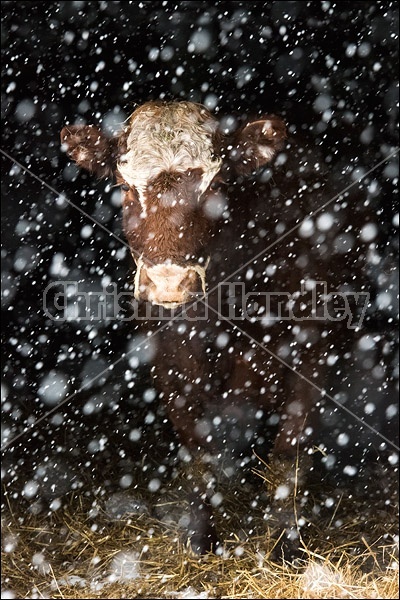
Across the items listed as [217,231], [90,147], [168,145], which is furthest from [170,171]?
[90,147]

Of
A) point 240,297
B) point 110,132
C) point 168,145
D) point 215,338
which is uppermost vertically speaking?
point 110,132

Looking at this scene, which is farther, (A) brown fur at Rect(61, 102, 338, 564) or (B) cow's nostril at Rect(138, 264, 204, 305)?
(A) brown fur at Rect(61, 102, 338, 564)

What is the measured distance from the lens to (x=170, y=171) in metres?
2.49

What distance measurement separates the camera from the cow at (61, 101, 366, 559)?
263 centimetres

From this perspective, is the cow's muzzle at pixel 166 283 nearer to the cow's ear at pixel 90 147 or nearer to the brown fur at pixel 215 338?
the brown fur at pixel 215 338

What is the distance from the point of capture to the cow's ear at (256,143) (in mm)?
2609

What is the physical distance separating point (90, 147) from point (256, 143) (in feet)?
2.00

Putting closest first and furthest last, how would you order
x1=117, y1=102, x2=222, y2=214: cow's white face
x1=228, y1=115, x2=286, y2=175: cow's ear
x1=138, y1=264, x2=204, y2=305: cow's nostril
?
x1=138, y1=264, x2=204, y2=305: cow's nostril < x1=117, y1=102, x2=222, y2=214: cow's white face < x1=228, y1=115, x2=286, y2=175: cow's ear

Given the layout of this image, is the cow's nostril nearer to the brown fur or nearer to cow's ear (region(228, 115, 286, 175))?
the brown fur

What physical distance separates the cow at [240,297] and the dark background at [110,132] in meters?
0.23

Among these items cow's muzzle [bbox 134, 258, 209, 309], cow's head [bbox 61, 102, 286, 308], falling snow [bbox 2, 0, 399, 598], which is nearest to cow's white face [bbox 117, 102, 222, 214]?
cow's head [bbox 61, 102, 286, 308]

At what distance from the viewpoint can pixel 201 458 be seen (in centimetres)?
283

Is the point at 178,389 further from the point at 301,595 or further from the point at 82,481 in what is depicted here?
the point at 301,595

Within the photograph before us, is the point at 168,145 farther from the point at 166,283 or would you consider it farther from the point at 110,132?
the point at 166,283
